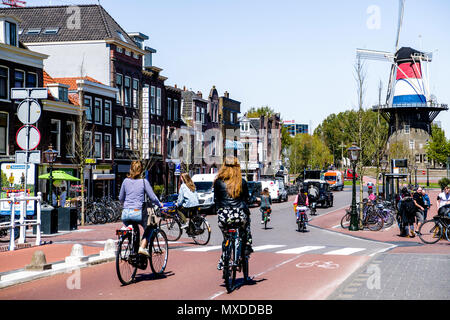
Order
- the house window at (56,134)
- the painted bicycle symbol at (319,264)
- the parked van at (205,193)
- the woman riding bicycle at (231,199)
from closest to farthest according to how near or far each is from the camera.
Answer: the woman riding bicycle at (231,199)
the painted bicycle symbol at (319,264)
the parked van at (205,193)
the house window at (56,134)

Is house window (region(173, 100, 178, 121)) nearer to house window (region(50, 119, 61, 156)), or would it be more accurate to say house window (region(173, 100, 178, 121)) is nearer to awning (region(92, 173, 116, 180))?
awning (region(92, 173, 116, 180))

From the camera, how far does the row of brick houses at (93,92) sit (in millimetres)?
32812

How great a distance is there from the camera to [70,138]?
123 ft

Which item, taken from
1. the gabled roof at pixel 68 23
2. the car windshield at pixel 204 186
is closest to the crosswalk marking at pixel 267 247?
the car windshield at pixel 204 186

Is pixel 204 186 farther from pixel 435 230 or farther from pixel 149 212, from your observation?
pixel 149 212

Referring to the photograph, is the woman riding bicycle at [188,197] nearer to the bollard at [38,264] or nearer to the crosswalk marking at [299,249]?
the crosswalk marking at [299,249]

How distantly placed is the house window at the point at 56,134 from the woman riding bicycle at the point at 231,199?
95.5 ft

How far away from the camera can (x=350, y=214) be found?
23781mm

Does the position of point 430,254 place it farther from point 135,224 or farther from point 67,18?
point 67,18

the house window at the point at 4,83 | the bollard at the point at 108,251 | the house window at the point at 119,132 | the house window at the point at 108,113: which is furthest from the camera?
the house window at the point at 119,132

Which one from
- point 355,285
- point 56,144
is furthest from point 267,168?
point 355,285

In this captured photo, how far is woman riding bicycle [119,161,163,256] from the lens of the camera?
9391 mm

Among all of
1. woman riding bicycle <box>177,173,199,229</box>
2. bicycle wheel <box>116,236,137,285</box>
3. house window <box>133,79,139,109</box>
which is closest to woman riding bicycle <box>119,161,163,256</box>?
bicycle wheel <box>116,236,137,285</box>

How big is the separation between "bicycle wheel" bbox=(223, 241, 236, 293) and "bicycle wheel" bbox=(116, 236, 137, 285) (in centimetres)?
171
